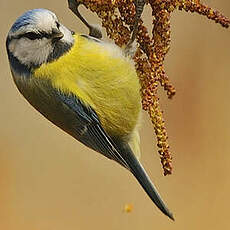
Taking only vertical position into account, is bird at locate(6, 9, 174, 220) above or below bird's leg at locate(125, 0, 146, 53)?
below

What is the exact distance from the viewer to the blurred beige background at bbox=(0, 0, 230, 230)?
207cm

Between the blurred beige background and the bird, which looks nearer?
the bird

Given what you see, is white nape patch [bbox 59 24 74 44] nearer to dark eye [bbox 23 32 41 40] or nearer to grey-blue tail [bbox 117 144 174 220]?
dark eye [bbox 23 32 41 40]

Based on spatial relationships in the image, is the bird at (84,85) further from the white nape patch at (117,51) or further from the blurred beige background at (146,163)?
the blurred beige background at (146,163)

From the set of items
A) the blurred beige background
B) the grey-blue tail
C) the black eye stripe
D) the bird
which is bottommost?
the blurred beige background

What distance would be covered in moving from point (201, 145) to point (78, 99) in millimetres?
1049

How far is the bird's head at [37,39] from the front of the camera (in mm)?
1061

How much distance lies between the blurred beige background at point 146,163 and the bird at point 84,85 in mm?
798

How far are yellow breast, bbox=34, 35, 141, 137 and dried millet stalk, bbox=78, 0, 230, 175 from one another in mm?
126

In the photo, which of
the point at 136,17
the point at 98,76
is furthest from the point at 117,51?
the point at 136,17

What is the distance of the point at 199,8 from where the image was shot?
994 millimetres

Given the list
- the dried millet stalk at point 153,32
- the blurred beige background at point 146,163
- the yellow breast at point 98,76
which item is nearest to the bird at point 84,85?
the yellow breast at point 98,76

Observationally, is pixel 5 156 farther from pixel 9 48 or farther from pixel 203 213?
pixel 9 48

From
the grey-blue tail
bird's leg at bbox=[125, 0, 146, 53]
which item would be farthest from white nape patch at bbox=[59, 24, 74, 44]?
the grey-blue tail
